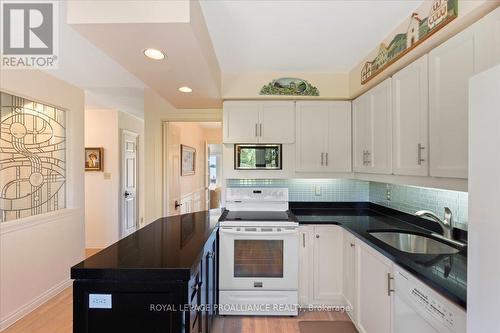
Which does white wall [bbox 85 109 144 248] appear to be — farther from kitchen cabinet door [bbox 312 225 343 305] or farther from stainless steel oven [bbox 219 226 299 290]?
kitchen cabinet door [bbox 312 225 343 305]

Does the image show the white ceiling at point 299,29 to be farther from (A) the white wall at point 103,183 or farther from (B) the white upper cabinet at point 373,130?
(A) the white wall at point 103,183

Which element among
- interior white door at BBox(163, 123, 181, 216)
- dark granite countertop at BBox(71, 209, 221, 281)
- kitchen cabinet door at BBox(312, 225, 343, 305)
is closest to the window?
interior white door at BBox(163, 123, 181, 216)

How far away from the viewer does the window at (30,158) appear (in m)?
2.49

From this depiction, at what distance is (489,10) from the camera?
1257mm

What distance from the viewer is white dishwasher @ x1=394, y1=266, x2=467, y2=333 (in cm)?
112

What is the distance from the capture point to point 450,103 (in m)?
1.48

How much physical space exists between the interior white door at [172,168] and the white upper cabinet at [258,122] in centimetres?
98

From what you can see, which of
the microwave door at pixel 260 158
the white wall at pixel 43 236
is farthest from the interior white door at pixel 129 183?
the microwave door at pixel 260 158

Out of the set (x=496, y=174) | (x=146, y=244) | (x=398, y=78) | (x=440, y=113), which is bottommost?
(x=146, y=244)

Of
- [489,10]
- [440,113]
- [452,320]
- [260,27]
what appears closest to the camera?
[452,320]

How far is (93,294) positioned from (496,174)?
168 cm

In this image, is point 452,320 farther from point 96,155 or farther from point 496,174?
point 96,155

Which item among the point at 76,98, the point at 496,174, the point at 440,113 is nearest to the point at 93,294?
the point at 496,174

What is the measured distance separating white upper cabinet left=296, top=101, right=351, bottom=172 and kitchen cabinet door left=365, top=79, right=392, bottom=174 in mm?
473
